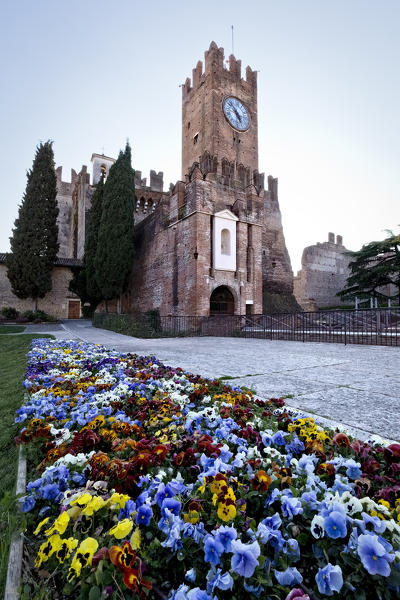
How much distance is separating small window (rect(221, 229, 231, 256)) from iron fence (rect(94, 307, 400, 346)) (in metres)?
4.27

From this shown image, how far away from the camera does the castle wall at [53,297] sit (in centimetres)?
2355

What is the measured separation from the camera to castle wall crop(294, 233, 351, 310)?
3139 cm

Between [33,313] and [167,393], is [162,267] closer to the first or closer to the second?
[33,313]

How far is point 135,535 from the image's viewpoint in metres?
0.98

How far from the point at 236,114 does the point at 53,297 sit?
2060cm

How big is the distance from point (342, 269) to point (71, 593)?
1467 inches

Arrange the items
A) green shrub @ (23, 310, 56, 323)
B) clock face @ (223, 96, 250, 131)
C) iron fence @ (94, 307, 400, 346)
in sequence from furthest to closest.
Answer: clock face @ (223, 96, 250, 131) < green shrub @ (23, 310, 56, 323) < iron fence @ (94, 307, 400, 346)

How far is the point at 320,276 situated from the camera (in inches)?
1271

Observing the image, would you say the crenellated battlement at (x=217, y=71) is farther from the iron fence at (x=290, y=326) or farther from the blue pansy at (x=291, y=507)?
the blue pansy at (x=291, y=507)

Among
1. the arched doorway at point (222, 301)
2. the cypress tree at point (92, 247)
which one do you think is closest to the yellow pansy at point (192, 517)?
the arched doorway at point (222, 301)

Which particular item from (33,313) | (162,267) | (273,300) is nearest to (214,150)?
(162,267)

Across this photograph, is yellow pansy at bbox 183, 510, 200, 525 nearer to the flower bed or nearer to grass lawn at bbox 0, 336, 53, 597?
the flower bed

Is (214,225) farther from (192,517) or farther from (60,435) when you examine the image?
(192,517)

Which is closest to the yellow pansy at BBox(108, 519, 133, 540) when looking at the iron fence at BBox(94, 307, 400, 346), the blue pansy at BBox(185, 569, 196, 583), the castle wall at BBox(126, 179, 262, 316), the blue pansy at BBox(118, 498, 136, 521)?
the blue pansy at BBox(118, 498, 136, 521)
